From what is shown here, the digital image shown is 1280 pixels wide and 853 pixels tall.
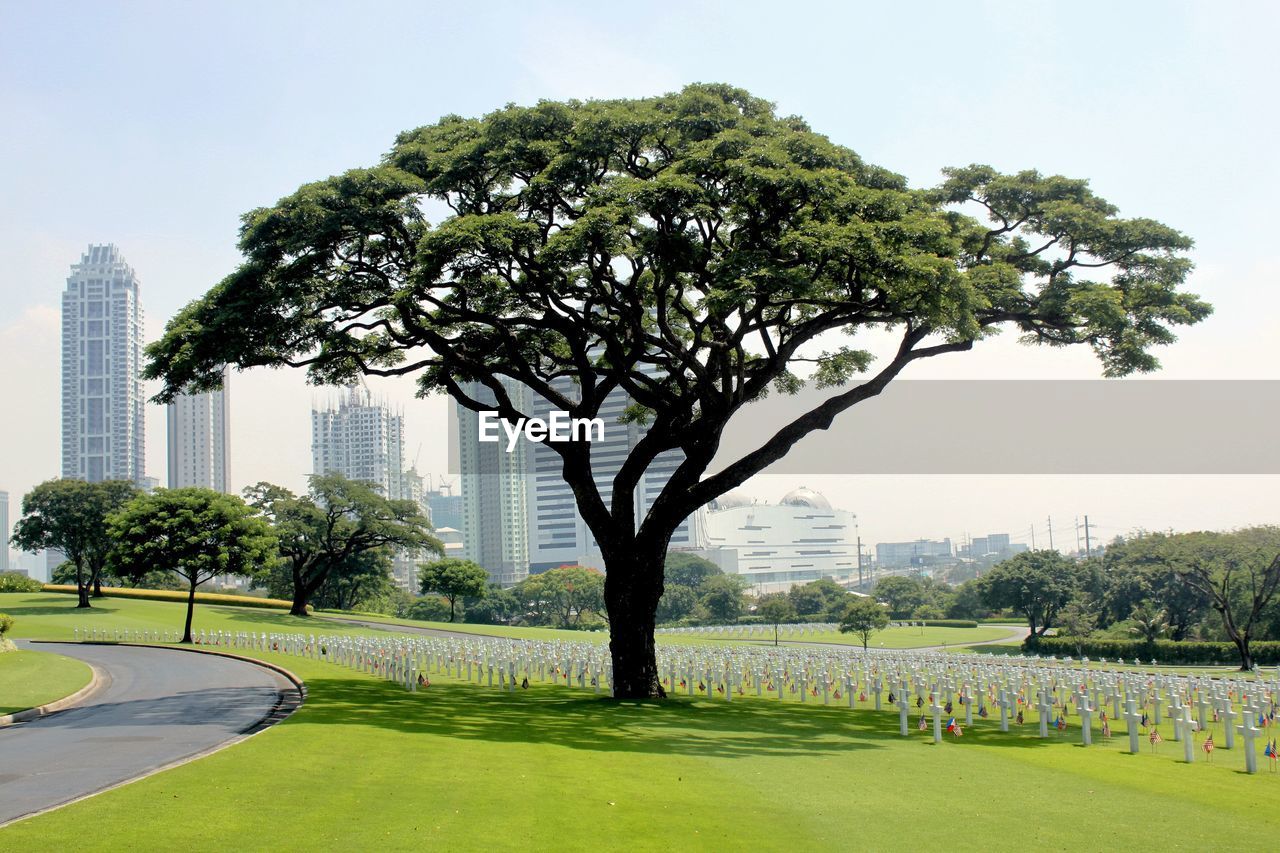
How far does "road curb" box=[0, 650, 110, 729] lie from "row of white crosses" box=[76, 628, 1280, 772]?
22.9 feet

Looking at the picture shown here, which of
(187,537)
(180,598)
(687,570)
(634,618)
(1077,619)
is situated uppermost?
(187,537)

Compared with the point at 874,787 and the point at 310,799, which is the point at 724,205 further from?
the point at 310,799

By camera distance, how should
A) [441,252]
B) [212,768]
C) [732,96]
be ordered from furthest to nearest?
[732,96], [441,252], [212,768]

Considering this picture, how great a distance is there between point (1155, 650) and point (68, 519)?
60292 mm

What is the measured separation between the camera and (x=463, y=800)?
34.1 feet

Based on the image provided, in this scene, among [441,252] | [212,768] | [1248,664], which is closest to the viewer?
[212,768]

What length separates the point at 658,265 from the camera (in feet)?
65.8

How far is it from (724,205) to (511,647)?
2095 cm

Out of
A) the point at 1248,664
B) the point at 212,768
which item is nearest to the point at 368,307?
the point at 212,768

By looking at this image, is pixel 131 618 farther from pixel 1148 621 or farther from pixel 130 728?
pixel 1148 621

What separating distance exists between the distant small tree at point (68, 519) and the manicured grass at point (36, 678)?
29226 millimetres

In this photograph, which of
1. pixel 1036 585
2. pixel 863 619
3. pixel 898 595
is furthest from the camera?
pixel 898 595

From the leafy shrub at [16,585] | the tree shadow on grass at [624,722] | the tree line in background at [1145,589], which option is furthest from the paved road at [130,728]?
the leafy shrub at [16,585]

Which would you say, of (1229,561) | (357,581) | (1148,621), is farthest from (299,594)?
(1229,561)
